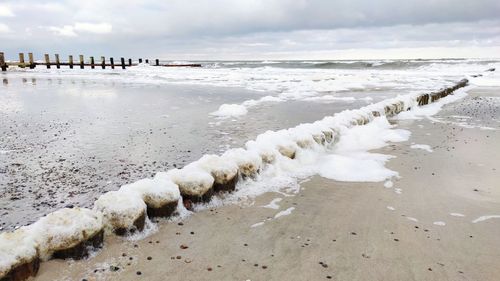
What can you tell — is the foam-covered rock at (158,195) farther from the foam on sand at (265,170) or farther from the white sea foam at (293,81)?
the white sea foam at (293,81)

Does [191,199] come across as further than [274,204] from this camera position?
No

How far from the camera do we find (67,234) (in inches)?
89.7

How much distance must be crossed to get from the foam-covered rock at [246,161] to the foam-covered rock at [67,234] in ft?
4.90

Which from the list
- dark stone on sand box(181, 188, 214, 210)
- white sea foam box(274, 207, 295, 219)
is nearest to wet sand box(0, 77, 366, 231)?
dark stone on sand box(181, 188, 214, 210)

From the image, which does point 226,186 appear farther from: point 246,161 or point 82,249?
point 82,249

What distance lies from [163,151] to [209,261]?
2947mm

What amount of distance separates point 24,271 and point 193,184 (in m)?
1.32

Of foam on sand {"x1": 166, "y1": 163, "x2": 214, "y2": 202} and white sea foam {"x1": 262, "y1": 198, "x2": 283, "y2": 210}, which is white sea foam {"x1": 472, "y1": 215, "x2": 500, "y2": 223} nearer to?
white sea foam {"x1": 262, "y1": 198, "x2": 283, "y2": 210}

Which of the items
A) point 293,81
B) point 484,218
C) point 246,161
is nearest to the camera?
point 484,218

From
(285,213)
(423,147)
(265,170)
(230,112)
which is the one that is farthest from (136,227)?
(230,112)

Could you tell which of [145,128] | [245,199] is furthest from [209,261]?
[145,128]

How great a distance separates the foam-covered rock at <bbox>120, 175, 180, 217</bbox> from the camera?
2842mm

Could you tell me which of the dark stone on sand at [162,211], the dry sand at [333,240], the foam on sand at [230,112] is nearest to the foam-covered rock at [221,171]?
the dry sand at [333,240]

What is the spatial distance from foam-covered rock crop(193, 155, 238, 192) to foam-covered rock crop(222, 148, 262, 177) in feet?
0.51
